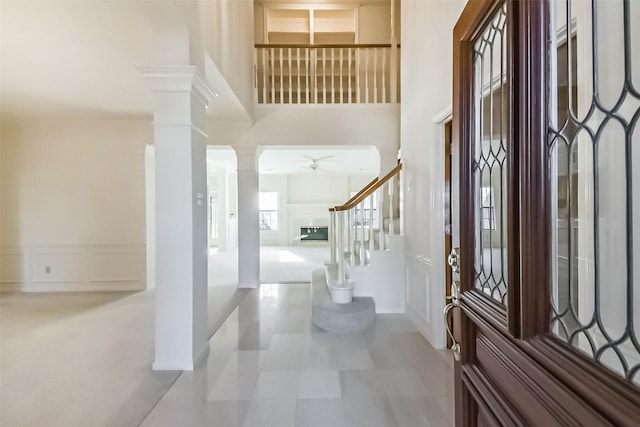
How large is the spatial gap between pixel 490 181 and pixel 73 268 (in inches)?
231

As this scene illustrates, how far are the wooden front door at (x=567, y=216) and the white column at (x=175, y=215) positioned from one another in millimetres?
2053

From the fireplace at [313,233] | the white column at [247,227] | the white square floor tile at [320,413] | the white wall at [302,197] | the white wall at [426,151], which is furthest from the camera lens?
the fireplace at [313,233]

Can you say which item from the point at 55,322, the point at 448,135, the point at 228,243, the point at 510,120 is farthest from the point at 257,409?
the point at 228,243

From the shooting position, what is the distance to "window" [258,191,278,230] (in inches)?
417

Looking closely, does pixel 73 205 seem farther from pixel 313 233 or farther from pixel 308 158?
pixel 313 233

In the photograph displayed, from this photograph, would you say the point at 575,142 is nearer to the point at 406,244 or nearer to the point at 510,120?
the point at 510,120

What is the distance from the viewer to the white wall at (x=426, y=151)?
8.52 ft

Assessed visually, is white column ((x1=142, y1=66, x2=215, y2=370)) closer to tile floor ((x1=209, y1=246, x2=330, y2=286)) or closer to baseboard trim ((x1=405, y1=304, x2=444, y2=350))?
baseboard trim ((x1=405, y1=304, x2=444, y2=350))

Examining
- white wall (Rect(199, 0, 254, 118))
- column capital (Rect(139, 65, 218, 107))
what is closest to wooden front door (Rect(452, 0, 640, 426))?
column capital (Rect(139, 65, 218, 107))

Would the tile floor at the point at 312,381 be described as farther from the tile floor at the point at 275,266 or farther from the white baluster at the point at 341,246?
the tile floor at the point at 275,266

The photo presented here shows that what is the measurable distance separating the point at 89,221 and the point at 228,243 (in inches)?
196

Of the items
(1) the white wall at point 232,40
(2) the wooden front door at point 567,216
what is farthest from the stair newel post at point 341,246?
(2) the wooden front door at point 567,216

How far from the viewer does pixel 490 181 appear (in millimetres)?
1076

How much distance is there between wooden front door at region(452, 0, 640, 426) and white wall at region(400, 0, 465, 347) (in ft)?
5.85
